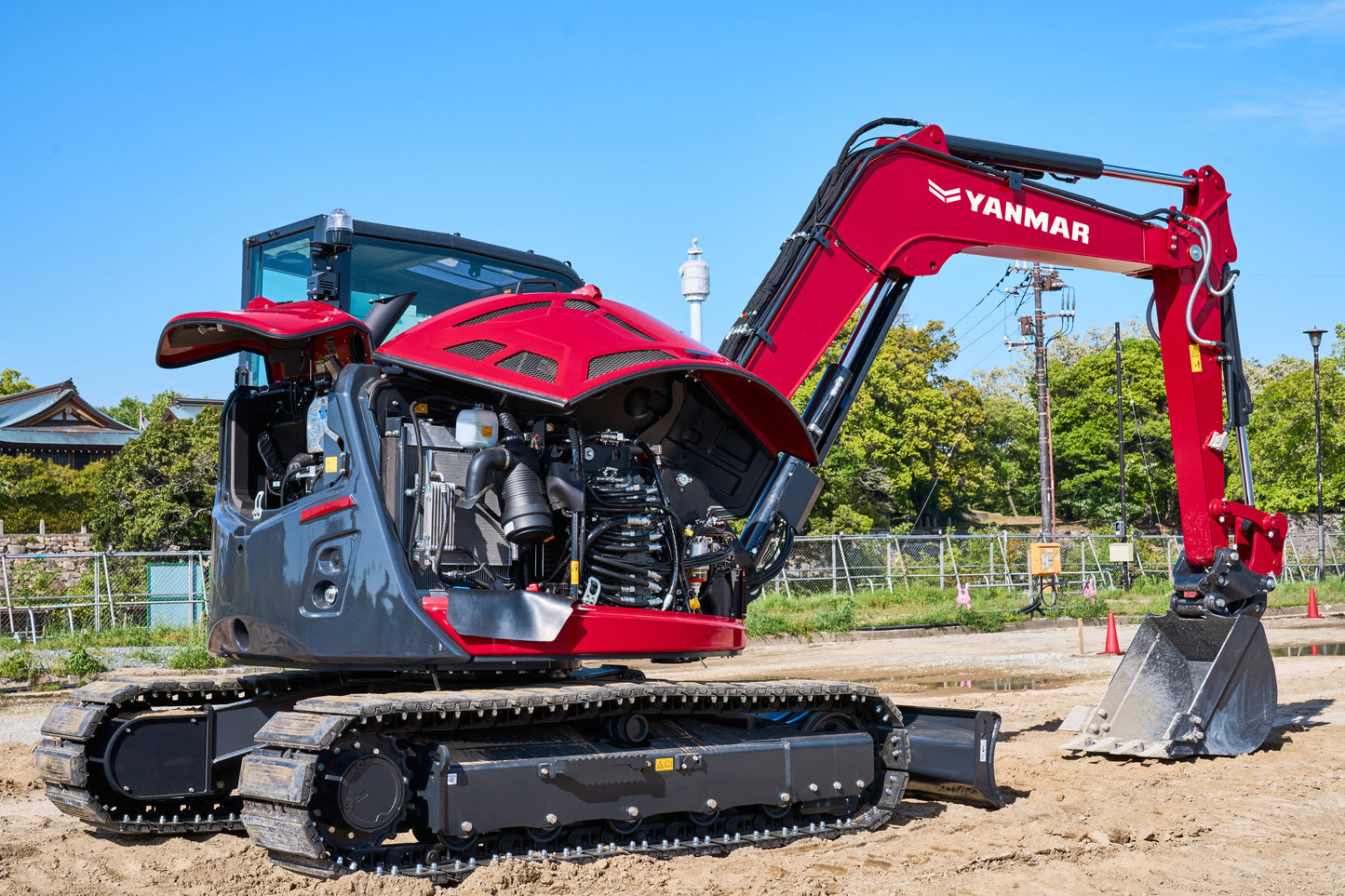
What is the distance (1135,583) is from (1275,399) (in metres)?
19.6

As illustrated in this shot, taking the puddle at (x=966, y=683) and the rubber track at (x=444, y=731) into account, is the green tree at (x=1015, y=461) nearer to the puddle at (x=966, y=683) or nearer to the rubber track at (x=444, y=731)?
the puddle at (x=966, y=683)

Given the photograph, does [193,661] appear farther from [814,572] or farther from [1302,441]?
[1302,441]

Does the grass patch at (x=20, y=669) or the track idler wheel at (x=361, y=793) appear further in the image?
the grass patch at (x=20, y=669)

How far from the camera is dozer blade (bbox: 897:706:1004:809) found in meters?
7.04

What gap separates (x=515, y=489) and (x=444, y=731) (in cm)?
119

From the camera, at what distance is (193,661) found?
50.8ft

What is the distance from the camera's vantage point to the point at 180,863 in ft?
19.7

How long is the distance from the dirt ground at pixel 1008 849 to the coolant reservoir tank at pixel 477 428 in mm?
1912

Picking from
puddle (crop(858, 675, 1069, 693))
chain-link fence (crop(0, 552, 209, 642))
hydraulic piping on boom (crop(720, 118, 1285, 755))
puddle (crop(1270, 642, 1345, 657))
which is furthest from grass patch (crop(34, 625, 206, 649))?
puddle (crop(1270, 642, 1345, 657))

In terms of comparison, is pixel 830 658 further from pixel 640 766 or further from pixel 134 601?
pixel 640 766

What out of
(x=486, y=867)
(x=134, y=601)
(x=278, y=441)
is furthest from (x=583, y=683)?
(x=134, y=601)

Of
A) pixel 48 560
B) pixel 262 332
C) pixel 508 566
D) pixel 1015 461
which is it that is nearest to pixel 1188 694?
pixel 508 566

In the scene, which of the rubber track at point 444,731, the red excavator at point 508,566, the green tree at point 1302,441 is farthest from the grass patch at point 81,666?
the green tree at point 1302,441

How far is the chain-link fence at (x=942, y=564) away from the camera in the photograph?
27.2 meters
